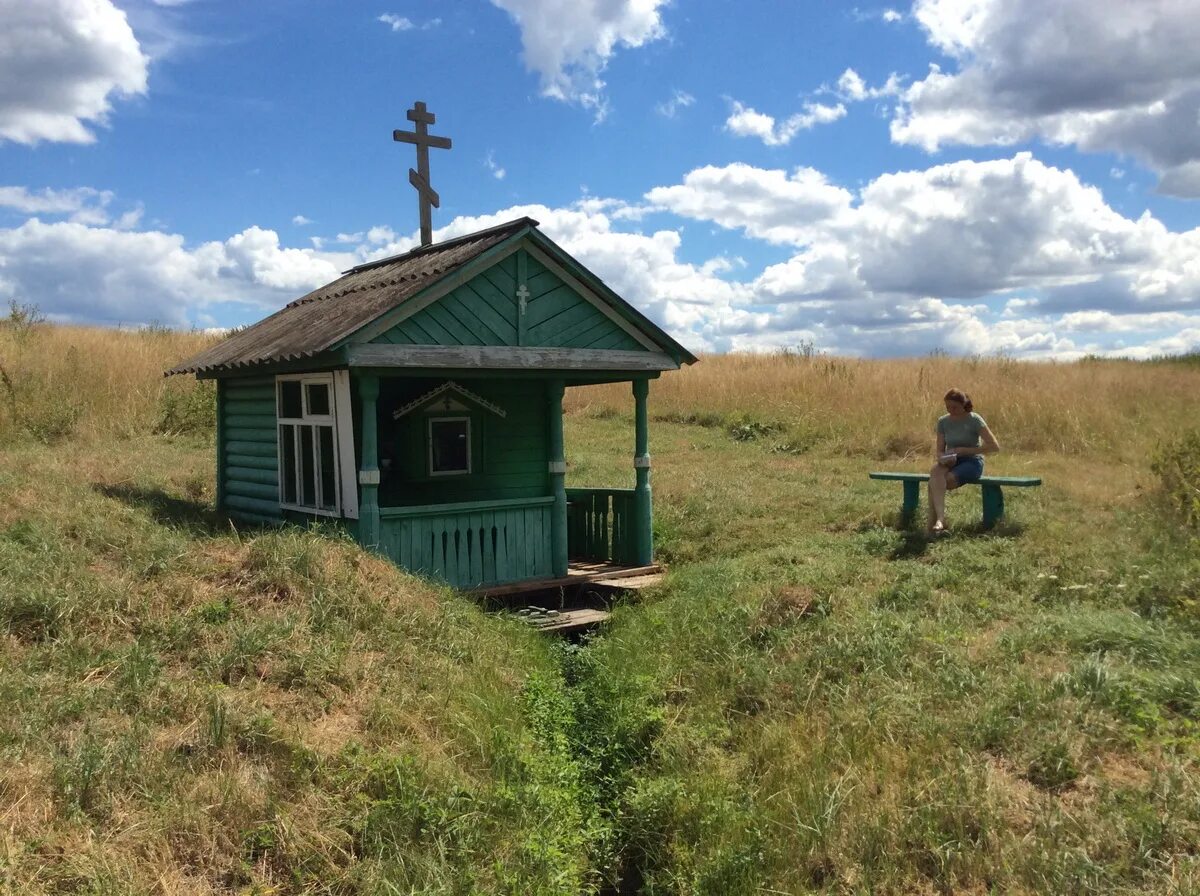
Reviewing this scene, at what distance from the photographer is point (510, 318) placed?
32.0 feet

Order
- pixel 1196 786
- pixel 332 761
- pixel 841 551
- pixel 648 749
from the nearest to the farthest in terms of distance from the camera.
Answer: pixel 1196 786 → pixel 332 761 → pixel 648 749 → pixel 841 551

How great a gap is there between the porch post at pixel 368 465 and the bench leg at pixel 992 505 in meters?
6.38

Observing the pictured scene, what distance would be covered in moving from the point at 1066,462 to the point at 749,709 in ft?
33.8

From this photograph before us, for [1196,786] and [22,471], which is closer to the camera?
[1196,786]

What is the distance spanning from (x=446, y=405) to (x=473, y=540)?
5.62ft

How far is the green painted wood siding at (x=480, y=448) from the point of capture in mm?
10820

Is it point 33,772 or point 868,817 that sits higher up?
point 33,772

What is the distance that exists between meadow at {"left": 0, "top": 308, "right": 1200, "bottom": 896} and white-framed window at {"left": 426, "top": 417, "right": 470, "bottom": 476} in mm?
2344

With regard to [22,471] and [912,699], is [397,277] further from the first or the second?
[912,699]

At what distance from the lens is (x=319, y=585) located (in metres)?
7.55

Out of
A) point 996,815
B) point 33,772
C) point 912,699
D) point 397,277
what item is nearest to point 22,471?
point 397,277

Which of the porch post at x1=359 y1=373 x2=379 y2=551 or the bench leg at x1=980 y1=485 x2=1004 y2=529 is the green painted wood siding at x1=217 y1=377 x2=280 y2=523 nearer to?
the porch post at x1=359 y1=373 x2=379 y2=551

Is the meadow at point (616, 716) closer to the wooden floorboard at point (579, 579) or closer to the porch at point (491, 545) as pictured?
the wooden floorboard at point (579, 579)

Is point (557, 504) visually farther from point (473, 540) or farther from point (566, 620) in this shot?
point (566, 620)
